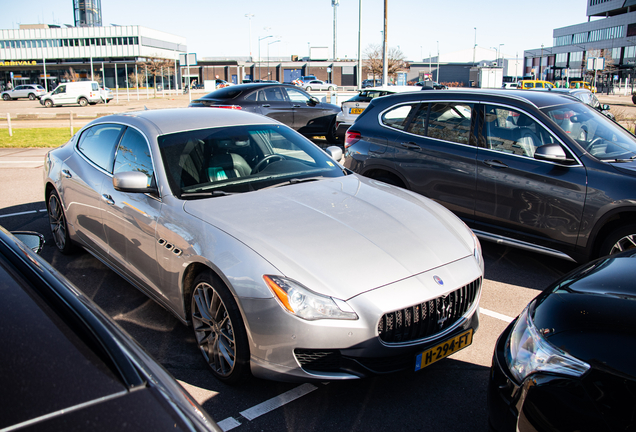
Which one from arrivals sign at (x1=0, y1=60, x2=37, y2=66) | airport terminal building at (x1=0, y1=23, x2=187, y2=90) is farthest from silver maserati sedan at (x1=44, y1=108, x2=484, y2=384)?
arrivals sign at (x1=0, y1=60, x2=37, y2=66)

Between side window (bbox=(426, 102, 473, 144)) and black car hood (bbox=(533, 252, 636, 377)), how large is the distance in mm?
3075

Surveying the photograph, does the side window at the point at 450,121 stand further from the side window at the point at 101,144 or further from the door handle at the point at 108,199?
the door handle at the point at 108,199

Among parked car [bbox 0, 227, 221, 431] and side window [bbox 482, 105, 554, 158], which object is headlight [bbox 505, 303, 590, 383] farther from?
side window [bbox 482, 105, 554, 158]

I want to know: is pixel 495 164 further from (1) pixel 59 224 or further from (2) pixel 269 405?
(1) pixel 59 224

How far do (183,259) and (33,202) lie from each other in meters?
5.95

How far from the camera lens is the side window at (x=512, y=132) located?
484 cm

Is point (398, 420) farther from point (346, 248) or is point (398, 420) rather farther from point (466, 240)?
point (466, 240)

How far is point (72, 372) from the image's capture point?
137 cm

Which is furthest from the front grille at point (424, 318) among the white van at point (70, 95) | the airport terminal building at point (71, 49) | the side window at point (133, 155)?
the airport terminal building at point (71, 49)

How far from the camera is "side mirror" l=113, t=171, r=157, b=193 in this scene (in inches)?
136

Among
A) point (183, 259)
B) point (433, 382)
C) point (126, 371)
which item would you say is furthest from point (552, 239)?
point (126, 371)

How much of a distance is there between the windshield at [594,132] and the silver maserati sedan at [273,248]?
1.98 metres

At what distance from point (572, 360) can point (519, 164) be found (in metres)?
3.38

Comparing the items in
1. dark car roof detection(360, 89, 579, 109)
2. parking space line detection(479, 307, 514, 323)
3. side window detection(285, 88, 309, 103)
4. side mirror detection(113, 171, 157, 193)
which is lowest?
parking space line detection(479, 307, 514, 323)
